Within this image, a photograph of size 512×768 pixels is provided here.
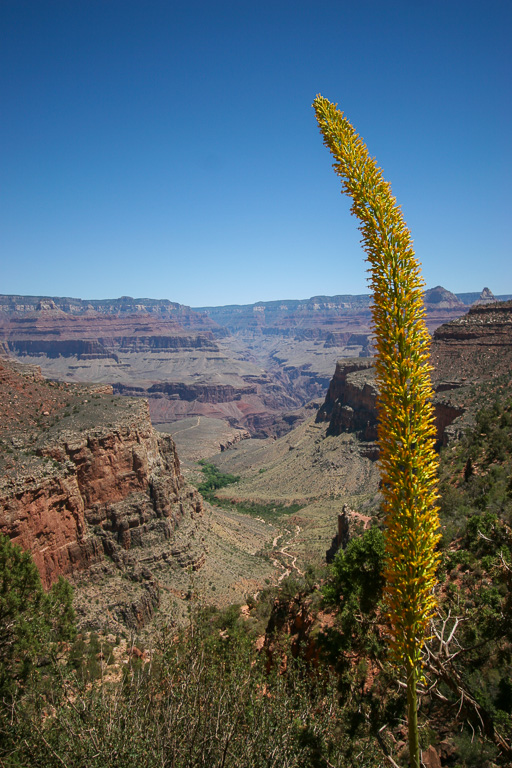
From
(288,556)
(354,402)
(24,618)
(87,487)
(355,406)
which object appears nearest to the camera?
(24,618)

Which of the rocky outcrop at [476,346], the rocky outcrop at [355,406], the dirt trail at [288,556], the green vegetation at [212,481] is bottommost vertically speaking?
the green vegetation at [212,481]

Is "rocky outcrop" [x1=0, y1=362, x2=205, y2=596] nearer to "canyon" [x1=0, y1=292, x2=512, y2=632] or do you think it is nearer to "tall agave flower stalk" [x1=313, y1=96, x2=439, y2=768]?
"canyon" [x1=0, y1=292, x2=512, y2=632]

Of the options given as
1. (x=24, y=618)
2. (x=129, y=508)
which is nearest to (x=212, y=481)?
(x=129, y=508)

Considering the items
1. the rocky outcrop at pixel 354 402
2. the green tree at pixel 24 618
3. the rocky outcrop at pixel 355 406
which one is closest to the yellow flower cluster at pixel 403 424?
the green tree at pixel 24 618

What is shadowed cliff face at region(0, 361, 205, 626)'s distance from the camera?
1253 inches

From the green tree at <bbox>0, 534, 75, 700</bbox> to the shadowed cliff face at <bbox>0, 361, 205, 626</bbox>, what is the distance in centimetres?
751

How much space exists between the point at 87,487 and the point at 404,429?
36.1 m

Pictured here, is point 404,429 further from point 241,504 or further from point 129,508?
point 241,504

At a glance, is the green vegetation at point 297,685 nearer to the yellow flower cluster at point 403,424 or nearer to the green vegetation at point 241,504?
the yellow flower cluster at point 403,424

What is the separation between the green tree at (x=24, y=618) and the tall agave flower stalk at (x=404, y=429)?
576 inches

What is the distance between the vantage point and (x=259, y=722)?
375 inches

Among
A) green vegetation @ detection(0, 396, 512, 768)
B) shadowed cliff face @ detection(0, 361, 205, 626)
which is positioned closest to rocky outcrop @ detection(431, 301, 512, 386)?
shadowed cliff face @ detection(0, 361, 205, 626)

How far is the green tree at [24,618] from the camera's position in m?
17.7

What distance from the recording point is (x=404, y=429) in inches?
198
